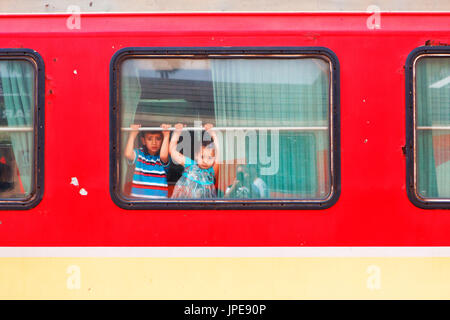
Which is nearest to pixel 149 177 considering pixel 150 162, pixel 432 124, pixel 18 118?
pixel 150 162

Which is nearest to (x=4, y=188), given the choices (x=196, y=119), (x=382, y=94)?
(x=196, y=119)

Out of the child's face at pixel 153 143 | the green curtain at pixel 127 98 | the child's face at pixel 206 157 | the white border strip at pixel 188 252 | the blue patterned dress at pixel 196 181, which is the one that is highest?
the green curtain at pixel 127 98

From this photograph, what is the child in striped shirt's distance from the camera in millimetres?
2793

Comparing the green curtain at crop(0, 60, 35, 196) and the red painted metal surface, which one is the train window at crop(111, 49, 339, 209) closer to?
the red painted metal surface

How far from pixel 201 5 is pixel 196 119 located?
80 centimetres

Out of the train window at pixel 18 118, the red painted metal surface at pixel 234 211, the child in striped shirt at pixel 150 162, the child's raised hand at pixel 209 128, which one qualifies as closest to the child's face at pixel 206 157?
the child's raised hand at pixel 209 128

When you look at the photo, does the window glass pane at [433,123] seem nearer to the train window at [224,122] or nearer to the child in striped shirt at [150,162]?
the train window at [224,122]

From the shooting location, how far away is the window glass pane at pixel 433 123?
2.75 m

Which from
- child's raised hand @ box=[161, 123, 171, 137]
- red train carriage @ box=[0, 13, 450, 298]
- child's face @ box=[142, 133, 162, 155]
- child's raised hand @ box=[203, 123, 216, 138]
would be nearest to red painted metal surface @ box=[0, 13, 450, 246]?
red train carriage @ box=[0, 13, 450, 298]

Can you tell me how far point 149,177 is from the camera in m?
2.82

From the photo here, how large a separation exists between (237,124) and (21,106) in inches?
60.1

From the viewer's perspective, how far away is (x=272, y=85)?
2795mm

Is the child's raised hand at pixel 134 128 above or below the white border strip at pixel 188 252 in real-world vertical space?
above
